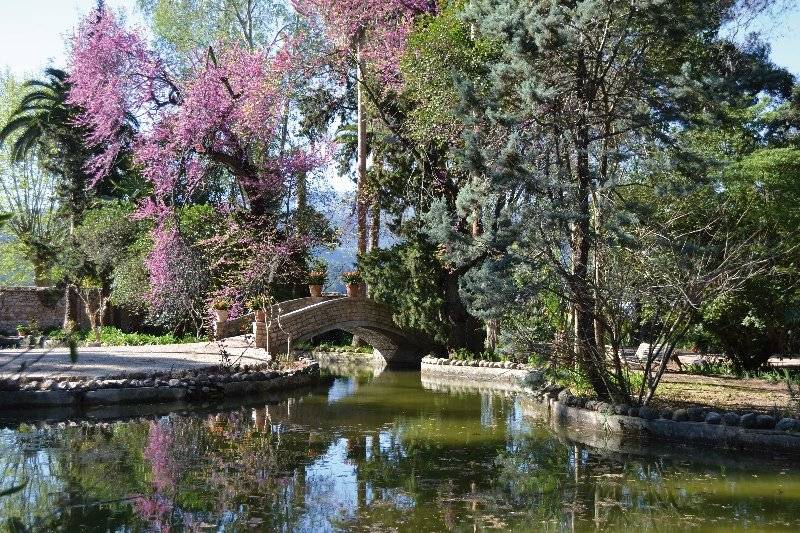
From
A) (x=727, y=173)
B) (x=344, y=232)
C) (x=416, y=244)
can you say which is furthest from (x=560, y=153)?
(x=344, y=232)

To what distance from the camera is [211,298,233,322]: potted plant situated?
2070cm

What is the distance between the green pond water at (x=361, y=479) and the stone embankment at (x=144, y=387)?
3.08 ft

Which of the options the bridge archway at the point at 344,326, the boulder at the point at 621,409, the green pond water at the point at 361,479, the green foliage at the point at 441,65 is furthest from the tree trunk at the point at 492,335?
the boulder at the point at 621,409

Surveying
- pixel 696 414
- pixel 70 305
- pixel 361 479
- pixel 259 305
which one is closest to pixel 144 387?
pixel 361 479

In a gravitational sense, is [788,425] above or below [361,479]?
above

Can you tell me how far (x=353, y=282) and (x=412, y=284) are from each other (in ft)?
6.44

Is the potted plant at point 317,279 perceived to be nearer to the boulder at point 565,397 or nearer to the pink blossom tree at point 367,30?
the pink blossom tree at point 367,30

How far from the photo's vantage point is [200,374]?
1509 cm

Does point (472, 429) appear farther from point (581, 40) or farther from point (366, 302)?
point (366, 302)

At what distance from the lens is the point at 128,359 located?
17359 millimetres

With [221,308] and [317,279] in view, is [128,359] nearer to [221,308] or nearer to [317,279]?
[221,308]

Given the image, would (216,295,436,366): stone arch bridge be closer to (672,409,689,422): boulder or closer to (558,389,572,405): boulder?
(558,389,572,405): boulder

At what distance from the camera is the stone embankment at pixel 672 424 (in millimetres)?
10078

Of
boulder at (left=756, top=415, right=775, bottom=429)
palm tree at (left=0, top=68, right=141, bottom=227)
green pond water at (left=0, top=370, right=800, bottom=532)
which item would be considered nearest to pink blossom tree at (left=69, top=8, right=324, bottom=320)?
palm tree at (left=0, top=68, right=141, bottom=227)
